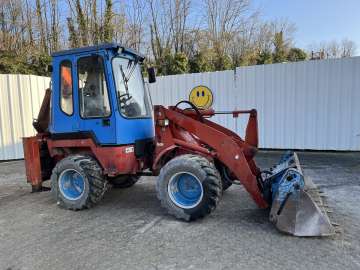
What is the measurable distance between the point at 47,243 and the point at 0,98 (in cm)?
667

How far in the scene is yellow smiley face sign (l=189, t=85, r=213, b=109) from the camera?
9.35m

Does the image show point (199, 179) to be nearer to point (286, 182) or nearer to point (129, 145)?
point (286, 182)

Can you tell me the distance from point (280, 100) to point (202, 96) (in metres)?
2.28

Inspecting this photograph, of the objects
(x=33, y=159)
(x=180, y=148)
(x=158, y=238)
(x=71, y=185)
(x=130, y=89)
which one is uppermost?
(x=130, y=89)

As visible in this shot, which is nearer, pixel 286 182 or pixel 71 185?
pixel 286 182

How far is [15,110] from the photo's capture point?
879 centimetres

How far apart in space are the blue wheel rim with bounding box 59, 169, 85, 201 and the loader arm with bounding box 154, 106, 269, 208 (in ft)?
3.98

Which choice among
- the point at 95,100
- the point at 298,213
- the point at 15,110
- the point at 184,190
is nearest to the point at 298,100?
the point at 184,190

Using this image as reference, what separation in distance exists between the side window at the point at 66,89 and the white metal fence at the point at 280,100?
5327 millimetres

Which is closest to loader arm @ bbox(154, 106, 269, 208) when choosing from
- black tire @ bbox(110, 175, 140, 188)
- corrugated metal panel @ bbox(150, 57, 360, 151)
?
black tire @ bbox(110, 175, 140, 188)

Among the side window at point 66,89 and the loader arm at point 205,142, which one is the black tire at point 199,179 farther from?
the side window at point 66,89

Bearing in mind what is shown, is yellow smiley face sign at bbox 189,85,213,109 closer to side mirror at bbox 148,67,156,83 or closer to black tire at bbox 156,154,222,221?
side mirror at bbox 148,67,156,83

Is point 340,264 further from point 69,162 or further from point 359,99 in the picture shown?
point 359,99

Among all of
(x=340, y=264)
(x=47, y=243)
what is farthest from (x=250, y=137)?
(x=47, y=243)
